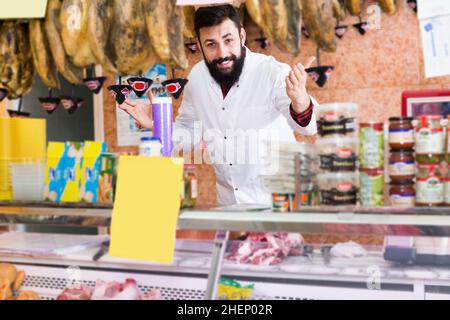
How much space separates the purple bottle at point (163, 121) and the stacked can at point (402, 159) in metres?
0.58

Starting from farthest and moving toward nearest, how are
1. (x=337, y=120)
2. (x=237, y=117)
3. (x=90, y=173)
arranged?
(x=237, y=117), (x=90, y=173), (x=337, y=120)

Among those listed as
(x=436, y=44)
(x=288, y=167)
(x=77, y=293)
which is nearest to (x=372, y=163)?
(x=288, y=167)

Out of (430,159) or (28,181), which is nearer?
(430,159)

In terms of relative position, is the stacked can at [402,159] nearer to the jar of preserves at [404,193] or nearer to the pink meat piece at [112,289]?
the jar of preserves at [404,193]

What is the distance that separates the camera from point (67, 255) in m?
1.45

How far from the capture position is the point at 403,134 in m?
1.17

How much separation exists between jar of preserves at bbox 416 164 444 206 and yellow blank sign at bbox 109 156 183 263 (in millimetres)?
541

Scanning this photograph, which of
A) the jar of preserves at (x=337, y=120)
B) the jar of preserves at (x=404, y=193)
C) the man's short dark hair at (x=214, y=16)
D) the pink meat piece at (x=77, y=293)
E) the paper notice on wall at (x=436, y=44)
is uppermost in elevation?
the man's short dark hair at (x=214, y=16)

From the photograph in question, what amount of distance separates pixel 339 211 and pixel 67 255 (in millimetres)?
762

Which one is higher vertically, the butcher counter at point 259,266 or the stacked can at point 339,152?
the stacked can at point 339,152

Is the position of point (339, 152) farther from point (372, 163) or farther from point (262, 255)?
point (262, 255)

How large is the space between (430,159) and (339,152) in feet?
0.65

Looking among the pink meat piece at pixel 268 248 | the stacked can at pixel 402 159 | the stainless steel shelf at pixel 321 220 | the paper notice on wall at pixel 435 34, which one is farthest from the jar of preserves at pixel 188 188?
the paper notice on wall at pixel 435 34

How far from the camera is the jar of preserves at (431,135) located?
1153 millimetres
